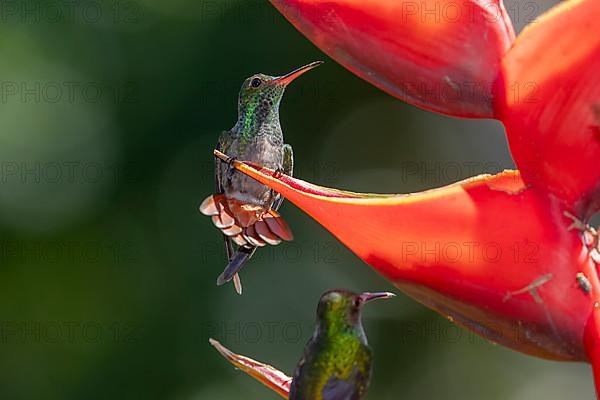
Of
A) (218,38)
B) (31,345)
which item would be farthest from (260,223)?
(31,345)

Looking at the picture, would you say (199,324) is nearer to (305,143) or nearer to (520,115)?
(305,143)

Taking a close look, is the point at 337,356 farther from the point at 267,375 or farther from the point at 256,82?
the point at 256,82

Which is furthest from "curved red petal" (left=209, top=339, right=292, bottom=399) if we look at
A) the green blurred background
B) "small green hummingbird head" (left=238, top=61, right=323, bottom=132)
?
the green blurred background

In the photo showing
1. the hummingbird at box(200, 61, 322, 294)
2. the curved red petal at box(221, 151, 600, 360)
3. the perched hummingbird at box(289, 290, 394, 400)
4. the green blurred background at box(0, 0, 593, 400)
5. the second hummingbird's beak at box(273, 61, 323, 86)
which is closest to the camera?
the curved red petal at box(221, 151, 600, 360)

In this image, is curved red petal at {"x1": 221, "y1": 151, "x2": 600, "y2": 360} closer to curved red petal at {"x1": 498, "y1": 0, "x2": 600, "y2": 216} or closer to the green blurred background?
curved red petal at {"x1": 498, "y1": 0, "x2": 600, "y2": 216}

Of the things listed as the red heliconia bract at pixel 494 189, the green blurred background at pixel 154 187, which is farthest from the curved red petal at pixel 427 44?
the green blurred background at pixel 154 187

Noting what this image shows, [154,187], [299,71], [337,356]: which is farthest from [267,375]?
[154,187]

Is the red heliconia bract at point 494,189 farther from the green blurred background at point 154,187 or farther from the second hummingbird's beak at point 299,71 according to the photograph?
the green blurred background at point 154,187
